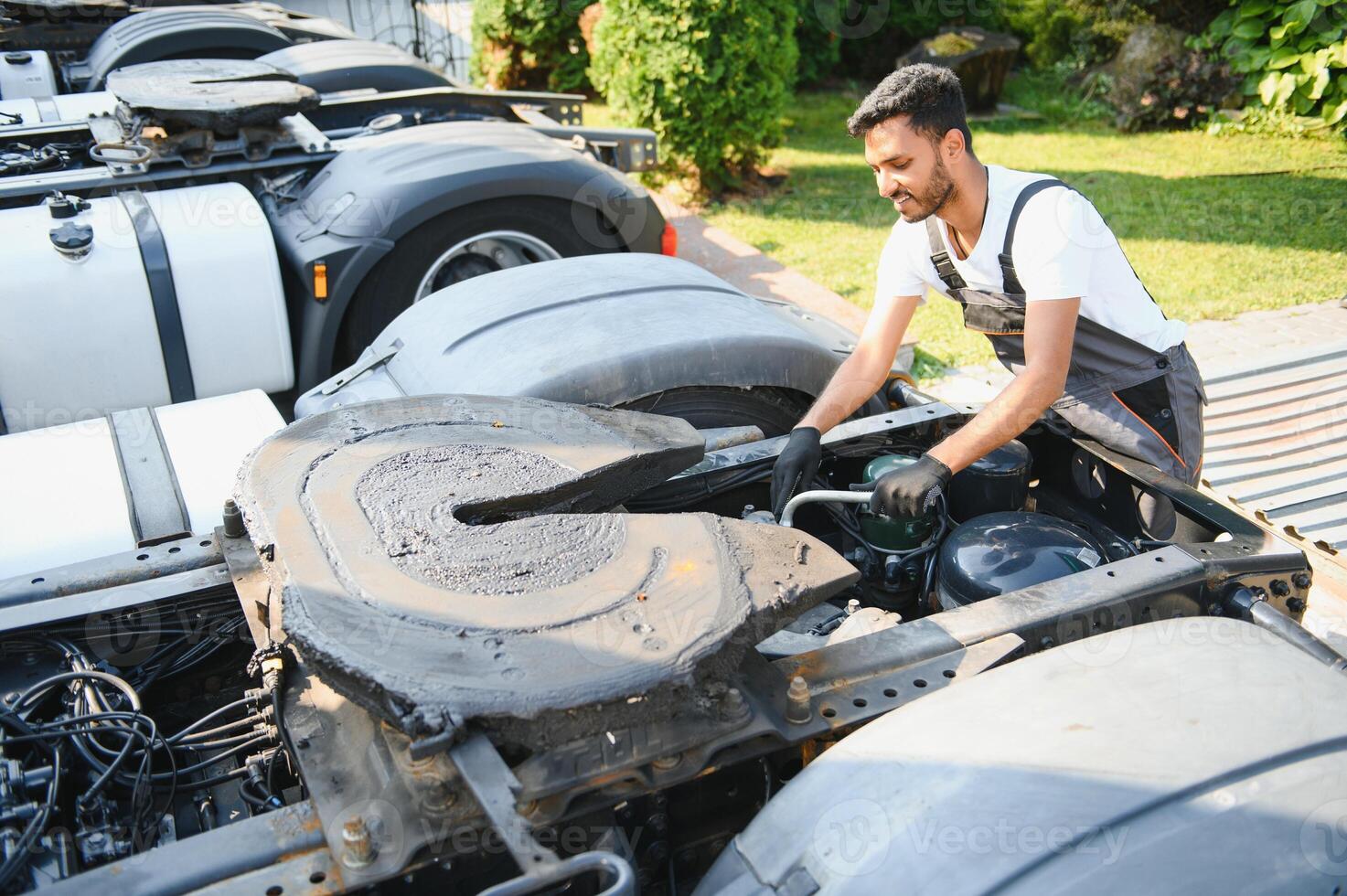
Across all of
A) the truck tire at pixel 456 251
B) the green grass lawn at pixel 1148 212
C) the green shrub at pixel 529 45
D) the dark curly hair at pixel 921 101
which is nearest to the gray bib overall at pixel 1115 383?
the dark curly hair at pixel 921 101

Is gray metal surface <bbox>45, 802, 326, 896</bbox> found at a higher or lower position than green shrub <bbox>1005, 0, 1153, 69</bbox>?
lower

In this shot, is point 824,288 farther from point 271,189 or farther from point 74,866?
point 74,866

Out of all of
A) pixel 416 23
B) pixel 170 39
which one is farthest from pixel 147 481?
pixel 416 23

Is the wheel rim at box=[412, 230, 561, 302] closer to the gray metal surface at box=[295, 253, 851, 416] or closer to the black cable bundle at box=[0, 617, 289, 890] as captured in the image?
the gray metal surface at box=[295, 253, 851, 416]

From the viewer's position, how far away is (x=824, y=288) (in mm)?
7035

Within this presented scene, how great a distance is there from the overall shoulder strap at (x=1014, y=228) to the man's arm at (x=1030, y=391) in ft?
0.50

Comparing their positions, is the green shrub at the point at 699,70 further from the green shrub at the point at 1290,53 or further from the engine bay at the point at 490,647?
the engine bay at the point at 490,647

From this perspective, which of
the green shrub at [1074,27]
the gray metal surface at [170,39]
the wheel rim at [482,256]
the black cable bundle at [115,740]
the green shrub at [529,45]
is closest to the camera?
the black cable bundle at [115,740]

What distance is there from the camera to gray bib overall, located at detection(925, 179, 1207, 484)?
2.87m

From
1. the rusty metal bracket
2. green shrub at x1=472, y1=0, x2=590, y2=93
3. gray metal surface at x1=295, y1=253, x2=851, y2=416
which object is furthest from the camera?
green shrub at x1=472, y1=0, x2=590, y2=93

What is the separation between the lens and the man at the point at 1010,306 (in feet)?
8.64

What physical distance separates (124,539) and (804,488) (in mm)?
1649

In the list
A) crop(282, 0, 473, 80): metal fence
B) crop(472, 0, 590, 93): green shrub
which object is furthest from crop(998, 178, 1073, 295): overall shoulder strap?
crop(282, 0, 473, 80): metal fence

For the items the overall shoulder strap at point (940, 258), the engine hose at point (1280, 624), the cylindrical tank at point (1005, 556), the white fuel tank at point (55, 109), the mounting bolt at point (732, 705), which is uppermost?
the white fuel tank at point (55, 109)
